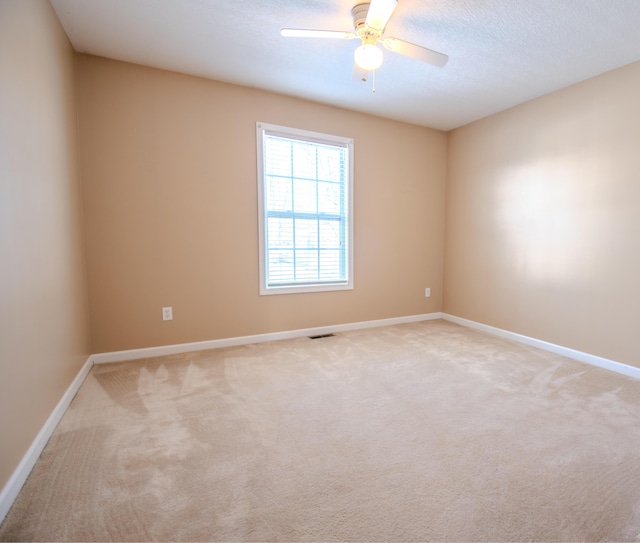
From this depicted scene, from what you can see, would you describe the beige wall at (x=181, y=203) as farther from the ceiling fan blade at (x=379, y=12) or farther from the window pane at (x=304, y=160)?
the ceiling fan blade at (x=379, y=12)

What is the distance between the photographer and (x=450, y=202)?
4215 millimetres

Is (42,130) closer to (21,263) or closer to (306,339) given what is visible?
(21,263)

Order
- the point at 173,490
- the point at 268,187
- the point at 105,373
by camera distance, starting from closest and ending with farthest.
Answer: the point at 173,490 → the point at 105,373 → the point at 268,187

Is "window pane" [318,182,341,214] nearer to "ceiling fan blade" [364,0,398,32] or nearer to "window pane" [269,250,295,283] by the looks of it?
"window pane" [269,250,295,283]

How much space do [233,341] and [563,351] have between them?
3.16m

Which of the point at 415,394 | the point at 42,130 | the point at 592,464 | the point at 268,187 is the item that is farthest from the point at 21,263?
the point at 592,464

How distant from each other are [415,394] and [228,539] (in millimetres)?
1459

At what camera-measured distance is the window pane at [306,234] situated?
11.2ft

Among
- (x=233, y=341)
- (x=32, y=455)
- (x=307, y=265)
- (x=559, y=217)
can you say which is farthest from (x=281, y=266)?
(x=559, y=217)

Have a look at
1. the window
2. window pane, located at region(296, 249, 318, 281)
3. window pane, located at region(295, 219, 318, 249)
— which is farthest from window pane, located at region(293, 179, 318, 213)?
window pane, located at region(296, 249, 318, 281)

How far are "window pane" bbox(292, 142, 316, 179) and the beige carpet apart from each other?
2013 millimetres

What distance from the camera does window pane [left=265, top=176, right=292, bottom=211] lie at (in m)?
3.22

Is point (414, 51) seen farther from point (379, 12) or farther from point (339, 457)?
point (339, 457)

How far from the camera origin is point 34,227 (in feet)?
5.44
